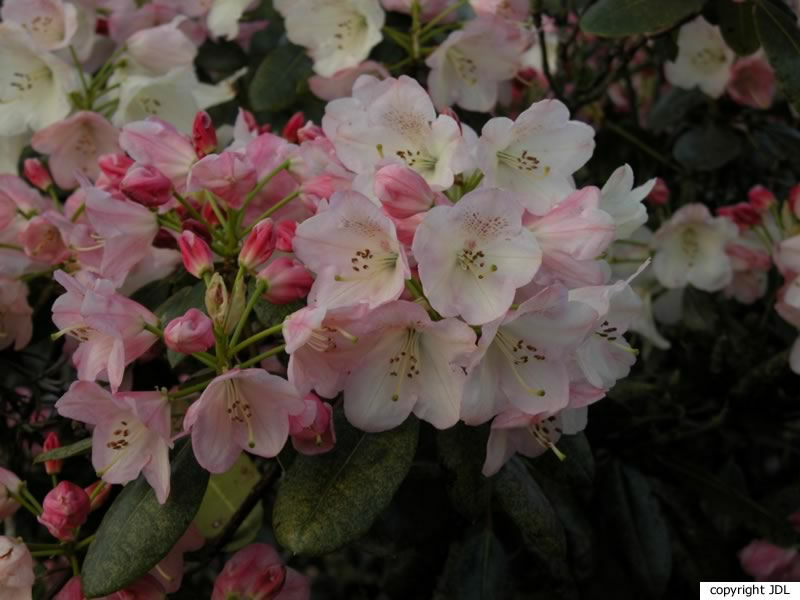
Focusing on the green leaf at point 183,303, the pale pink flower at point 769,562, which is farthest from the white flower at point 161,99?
the pale pink flower at point 769,562

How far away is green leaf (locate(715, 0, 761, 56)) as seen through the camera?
4.69 feet

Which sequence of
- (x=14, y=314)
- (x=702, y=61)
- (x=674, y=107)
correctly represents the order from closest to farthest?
(x=14, y=314) → (x=702, y=61) → (x=674, y=107)

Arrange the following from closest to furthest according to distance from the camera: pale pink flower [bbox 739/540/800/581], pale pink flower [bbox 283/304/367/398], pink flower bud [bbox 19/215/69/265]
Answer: pale pink flower [bbox 283/304/367/398] < pink flower bud [bbox 19/215/69/265] < pale pink flower [bbox 739/540/800/581]

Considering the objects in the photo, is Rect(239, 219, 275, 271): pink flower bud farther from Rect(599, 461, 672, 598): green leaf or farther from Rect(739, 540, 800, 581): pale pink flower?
Rect(739, 540, 800, 581): pale pink flower

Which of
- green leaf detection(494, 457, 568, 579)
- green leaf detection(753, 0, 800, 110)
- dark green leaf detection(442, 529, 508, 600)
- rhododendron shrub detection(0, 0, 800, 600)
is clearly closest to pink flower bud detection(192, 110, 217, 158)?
rhododendron shrub detection(0, 0, 800, 600)

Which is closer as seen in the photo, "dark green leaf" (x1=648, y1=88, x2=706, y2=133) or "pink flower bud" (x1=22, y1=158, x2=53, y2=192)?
"pink flower bud" (x1=22, y1=158, x2=53, y2=192)

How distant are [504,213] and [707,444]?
102cm

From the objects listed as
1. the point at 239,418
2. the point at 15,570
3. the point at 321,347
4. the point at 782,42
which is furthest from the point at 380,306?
the point at 782,42

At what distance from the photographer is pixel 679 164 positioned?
1.88 metres

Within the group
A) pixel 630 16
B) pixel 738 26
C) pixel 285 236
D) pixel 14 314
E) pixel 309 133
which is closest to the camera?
pixel 285 236

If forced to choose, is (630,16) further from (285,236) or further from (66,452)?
(66,452)

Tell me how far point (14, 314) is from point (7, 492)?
0.24m

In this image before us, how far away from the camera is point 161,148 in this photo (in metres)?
1.05

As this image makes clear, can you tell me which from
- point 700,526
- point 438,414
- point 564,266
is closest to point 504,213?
point 564,266
